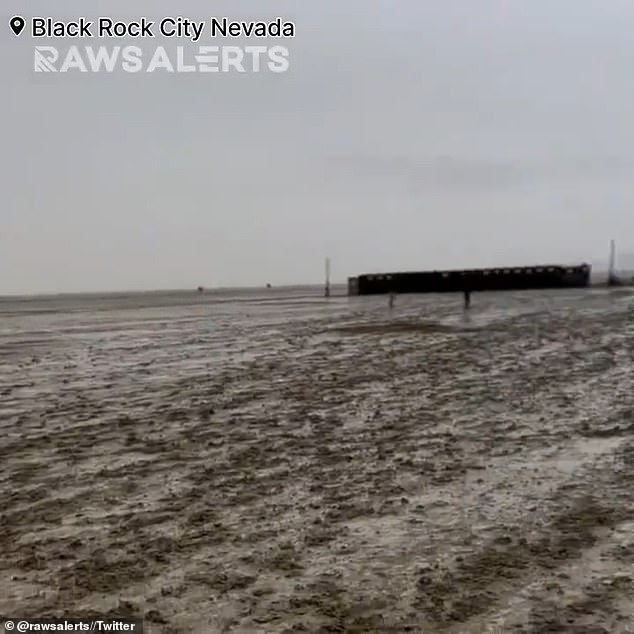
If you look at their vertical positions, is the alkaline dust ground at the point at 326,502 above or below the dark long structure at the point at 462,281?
below

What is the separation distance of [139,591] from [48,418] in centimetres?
915

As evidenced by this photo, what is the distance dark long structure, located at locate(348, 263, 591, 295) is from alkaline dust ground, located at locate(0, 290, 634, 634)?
263 ft

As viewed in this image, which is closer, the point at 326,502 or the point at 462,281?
the point at 326,502

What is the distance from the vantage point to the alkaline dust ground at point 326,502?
5562 millimetres

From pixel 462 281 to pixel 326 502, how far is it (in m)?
94.6

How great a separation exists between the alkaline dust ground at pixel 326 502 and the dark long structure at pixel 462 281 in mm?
80294

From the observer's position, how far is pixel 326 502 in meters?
8.18

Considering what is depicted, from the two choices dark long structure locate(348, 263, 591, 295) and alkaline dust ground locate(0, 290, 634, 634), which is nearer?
alkaline dust ground locate(0, 290, 634, 634)

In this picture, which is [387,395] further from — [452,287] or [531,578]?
[452,287]

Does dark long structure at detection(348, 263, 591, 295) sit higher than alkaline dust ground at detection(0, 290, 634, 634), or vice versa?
dark long structure at detection(348, 263, 591, 295)

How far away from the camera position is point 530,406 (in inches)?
553

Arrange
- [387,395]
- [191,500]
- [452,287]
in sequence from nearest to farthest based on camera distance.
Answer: [191,500], [387,395], [452,287]

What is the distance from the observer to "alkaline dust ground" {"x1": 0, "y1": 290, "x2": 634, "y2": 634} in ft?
18.2

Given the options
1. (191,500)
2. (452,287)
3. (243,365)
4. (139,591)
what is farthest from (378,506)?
(452,287)
